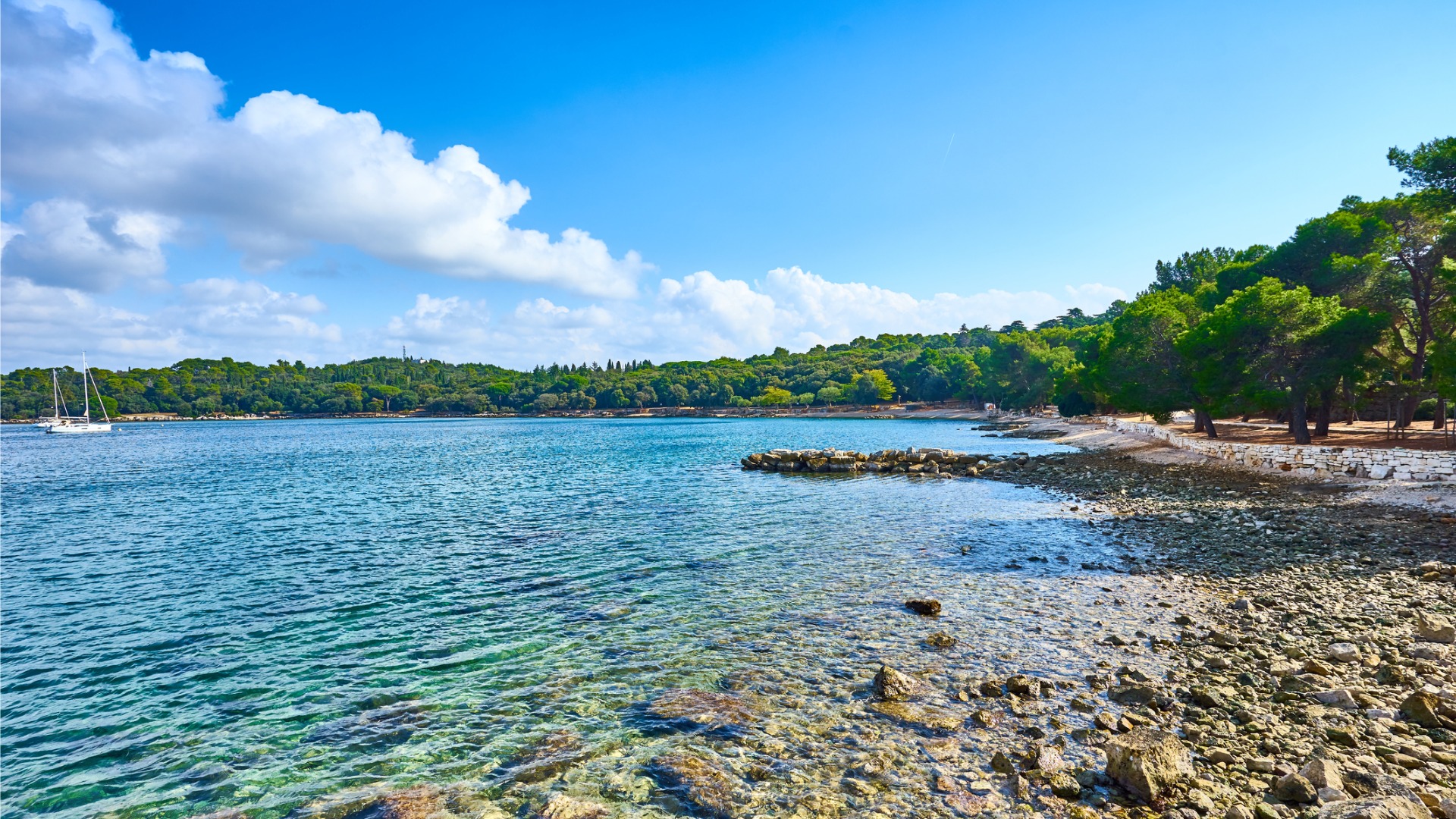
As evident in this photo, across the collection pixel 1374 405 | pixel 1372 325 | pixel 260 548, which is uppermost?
pixel 1372 325

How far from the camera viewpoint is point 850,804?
827 centimetres

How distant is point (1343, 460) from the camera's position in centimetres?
3256

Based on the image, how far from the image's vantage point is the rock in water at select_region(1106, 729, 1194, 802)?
7.92 meters

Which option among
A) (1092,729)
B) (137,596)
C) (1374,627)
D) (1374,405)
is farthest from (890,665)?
(1374,405)

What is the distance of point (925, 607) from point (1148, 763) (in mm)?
8014

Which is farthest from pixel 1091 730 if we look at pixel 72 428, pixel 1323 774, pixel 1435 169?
pixel 72 428

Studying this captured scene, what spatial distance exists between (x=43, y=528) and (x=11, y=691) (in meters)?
Result: 26.8

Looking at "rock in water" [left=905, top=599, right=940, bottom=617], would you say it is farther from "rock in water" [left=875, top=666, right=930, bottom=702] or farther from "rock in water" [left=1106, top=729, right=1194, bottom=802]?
"rock in water" [left=1106, top=729, right=1194, bottom=802]

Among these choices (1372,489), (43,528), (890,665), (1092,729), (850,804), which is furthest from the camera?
(43,528)

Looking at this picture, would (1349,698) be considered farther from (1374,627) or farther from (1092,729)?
(1374,627)

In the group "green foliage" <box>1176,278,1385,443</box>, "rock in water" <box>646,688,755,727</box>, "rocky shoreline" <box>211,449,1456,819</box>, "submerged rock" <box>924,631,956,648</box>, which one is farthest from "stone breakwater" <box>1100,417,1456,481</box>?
"rock in water" <box>646,688,755,727</box>

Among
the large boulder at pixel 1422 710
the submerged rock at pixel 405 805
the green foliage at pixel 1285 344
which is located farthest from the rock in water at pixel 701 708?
the green foliage at pixel 1285 344

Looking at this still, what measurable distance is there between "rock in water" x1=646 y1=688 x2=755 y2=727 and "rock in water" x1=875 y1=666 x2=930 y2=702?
2304 millimetres

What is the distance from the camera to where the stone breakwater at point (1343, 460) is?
90.1 feet
